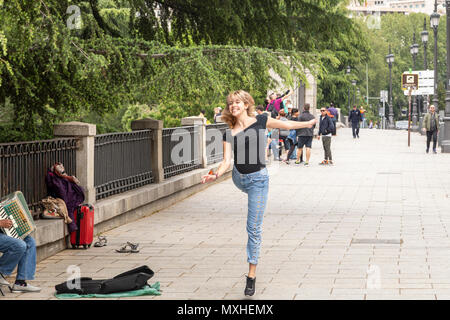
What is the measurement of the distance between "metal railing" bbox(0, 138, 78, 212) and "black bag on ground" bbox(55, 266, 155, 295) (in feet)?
6.04

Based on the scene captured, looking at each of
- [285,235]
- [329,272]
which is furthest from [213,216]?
[329,272]

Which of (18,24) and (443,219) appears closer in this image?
(18,24)

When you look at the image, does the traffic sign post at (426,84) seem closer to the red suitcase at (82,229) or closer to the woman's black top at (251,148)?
the red suitcase at (82,229)

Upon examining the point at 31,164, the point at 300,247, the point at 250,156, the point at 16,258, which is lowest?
the point at 300,247

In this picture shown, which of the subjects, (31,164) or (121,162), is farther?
(121,162)

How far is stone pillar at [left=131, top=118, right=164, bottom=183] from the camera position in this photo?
14805 millimetres

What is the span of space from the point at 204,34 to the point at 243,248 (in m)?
5.73

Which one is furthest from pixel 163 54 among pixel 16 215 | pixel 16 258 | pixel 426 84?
pixel 426 84

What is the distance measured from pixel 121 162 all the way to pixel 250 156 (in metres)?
5.83

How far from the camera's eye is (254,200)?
7.74m

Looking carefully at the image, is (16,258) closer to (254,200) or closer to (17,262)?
(17,262)

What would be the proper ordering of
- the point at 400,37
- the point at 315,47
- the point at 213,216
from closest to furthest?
the point at 213,216 → the point at 315,47 → the point at 400,37

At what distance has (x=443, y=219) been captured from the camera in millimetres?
12891

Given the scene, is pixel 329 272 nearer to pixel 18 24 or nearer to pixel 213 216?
pixel 18 24
